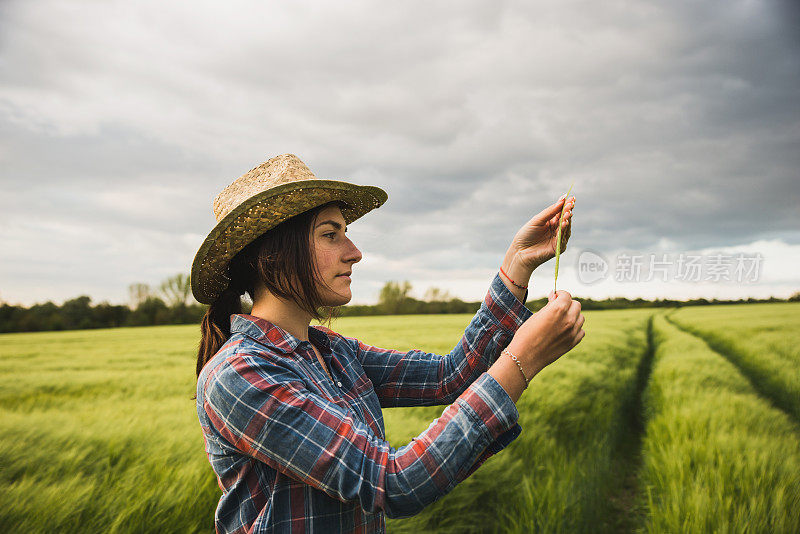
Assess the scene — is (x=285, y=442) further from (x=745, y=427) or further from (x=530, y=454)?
(x=745, y=427)

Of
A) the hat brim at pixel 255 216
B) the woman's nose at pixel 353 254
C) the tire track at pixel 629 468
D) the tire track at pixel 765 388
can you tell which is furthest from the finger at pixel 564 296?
the tire track at pixel 765 388

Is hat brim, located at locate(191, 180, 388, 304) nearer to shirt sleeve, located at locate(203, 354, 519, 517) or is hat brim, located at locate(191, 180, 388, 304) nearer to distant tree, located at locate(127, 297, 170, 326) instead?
shirt sleeve, located at locate(203, 354, 519, 517)

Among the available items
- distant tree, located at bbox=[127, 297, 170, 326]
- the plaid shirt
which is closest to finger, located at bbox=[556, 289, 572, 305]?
the plaid shirt

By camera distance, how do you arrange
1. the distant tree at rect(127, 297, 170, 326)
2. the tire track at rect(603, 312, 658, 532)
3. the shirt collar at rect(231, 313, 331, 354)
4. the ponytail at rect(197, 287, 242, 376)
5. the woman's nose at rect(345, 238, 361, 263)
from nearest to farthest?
1. the shirt collar at rect(231, 313, 331, 354)
2. the woman's nose at rect(345, 238, 361, 263)
3. the ponytail at rect(197, 287, 242, 376)
4. the tire track at rect(603, 312, 658, 532)
5. the distant tree at rect(127, 297, 170, 326)

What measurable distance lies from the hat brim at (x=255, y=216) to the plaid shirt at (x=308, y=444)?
0.22m

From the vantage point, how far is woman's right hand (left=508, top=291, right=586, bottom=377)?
1.30 meters

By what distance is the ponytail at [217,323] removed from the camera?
1687 mm

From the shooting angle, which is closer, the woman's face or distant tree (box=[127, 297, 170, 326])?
the woman's face

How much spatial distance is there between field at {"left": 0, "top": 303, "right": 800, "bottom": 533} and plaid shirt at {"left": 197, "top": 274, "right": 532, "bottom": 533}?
1.37 meters

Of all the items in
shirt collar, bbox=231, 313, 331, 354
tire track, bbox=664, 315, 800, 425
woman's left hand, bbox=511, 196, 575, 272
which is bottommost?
tire track, bbox=664, 315, 800, 425

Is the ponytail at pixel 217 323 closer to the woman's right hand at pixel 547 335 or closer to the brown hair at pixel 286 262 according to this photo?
the brown hair at pixel 286 262

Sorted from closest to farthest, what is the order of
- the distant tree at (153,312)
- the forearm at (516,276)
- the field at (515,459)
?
the forearm at (516,276)
the field at (515,459)
the distant tree at (153,312)

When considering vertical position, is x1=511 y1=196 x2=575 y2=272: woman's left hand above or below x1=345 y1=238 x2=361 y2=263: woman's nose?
above

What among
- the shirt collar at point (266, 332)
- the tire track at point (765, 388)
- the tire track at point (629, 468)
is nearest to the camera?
the shirt collar at point (266, 332)
